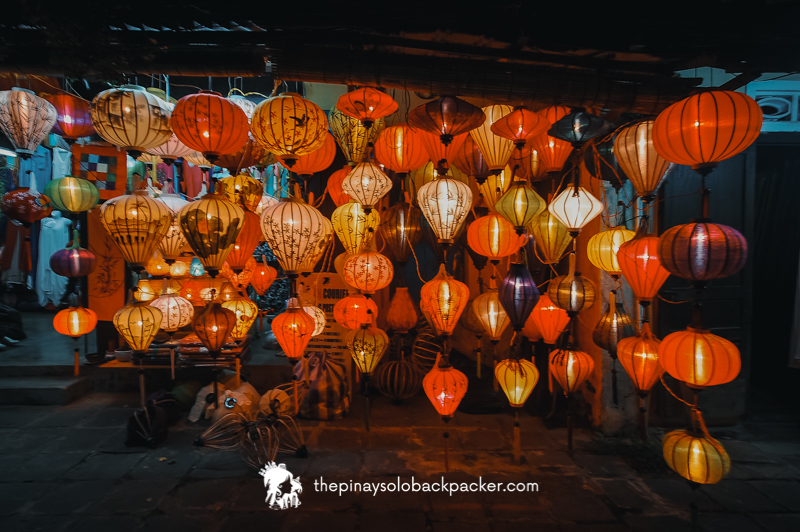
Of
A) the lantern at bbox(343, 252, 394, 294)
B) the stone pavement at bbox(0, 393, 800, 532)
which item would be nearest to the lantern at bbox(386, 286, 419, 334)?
the lantern at bbox(343, 252, 394, 294)

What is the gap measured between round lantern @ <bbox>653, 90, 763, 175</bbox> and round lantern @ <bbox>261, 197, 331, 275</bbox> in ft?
9.62

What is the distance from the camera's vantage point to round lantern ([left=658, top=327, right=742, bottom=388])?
289cm

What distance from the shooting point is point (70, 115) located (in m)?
4.12

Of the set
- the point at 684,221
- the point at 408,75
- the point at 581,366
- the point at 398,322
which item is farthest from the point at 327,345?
the point at 684,221

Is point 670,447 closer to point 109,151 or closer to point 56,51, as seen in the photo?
point 56,51

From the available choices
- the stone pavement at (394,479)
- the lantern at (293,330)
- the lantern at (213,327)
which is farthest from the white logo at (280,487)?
the lantern at (213,327)

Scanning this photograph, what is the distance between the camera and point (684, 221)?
5.15 metres

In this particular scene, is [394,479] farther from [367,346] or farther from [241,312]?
[241,312]

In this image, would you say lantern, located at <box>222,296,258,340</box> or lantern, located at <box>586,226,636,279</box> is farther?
lantern, located at <box>222,296,258,340</box>

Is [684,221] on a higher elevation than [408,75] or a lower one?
lower

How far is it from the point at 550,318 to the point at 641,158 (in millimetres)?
1815

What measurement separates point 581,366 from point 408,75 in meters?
3.39

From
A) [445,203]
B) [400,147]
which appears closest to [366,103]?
[400,147]

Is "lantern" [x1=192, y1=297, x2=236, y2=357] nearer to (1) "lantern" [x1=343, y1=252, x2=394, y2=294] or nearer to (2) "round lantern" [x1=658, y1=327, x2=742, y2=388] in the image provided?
(1) "lantern" [x1=343, y1=252, x2=394, y2=294]
